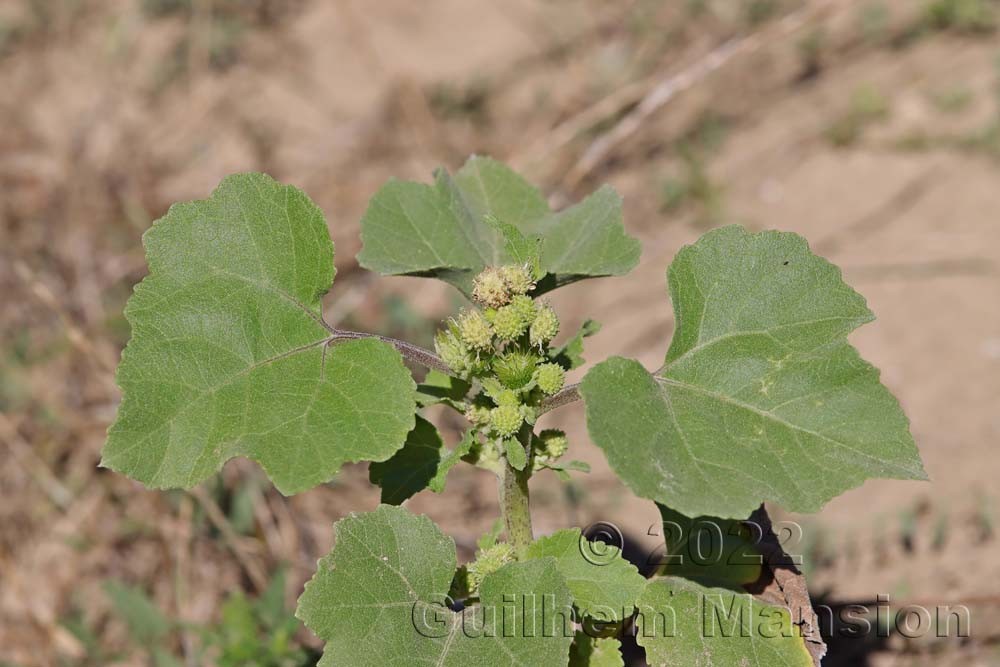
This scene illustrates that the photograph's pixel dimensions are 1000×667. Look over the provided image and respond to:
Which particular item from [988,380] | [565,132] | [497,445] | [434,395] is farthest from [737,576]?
[565,132]

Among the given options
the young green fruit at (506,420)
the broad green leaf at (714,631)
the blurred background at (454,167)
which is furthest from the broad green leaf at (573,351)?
the blurred background at (454,167)

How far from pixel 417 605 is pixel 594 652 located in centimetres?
51

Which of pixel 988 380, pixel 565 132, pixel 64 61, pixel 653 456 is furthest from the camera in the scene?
pixel 64 61

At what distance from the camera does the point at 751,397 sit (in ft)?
6.50

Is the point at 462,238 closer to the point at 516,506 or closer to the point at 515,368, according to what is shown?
the point at 515,368

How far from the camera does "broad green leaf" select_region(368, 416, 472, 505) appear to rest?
2.15 metres

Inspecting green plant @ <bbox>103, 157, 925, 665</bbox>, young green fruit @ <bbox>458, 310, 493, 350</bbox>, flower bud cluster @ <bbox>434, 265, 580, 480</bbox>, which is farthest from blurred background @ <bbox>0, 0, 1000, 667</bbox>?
young green fruit @ <bbox>458, 310, 493, 350</bbox>

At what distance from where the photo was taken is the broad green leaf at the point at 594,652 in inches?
90.1

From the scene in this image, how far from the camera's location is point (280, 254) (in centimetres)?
214

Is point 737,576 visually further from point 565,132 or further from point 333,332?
point 565,132

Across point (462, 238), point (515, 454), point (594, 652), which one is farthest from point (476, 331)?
point (594, 652)

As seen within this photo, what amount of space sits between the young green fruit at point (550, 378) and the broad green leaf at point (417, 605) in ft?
1.17

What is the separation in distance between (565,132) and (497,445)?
3.01 m

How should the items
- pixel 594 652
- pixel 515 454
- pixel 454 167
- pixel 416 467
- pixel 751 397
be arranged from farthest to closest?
1. pixel 454 167
2. pixel 594 652
3. pixel 416 467
4. pixel 515 454
5. pixel 751 397
